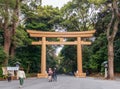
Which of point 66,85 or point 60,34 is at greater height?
point 60,34

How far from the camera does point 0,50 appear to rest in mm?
34250

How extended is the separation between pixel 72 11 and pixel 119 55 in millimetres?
16322

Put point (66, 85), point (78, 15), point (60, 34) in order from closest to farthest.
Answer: point (66, 85), point (60, 34), point (78, 15)

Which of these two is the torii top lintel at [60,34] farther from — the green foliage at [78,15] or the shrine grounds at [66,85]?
the shrine grounds at [66,85]

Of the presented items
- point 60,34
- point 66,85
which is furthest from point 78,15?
point 66,85

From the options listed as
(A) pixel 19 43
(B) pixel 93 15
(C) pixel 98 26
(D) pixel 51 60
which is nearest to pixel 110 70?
(A) pixel 19 43

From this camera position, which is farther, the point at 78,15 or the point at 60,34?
the point at 78,15

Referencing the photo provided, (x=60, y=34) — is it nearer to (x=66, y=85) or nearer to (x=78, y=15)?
(x=78, y=15)

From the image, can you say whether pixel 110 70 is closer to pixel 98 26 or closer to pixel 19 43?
pixel 19 43

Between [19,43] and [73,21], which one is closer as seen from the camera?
[19,43]

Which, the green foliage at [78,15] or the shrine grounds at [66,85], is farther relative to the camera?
the green foliage at [78,15]

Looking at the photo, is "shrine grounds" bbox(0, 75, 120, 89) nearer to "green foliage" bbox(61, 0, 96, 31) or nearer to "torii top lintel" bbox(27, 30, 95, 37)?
"torii top lintel" bbox(27, 30, 95, 37)

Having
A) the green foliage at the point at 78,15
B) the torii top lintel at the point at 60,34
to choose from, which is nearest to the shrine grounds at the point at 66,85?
the torii top lintel at the point at 60,34


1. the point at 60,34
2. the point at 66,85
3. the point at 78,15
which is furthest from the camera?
the point at 78,15
